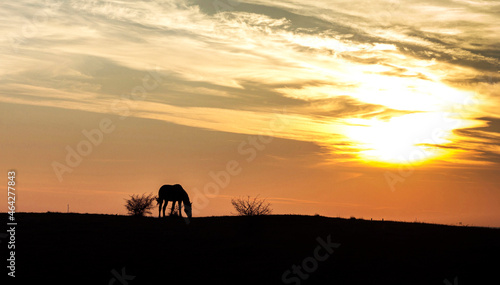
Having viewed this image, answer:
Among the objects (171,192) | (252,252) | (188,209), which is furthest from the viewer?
(171,192)

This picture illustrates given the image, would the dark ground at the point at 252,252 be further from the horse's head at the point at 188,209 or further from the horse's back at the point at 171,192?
the horse's back at the point at 171,192

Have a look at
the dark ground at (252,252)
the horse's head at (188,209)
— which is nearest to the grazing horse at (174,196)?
the horse's head at (188,209)

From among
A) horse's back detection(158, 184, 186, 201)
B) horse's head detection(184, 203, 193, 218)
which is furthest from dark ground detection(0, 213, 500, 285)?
horse's back detection(158, 184, 186, 201)

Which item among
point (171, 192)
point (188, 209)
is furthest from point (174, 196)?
point (188, 209)

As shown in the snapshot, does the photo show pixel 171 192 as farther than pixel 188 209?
Yes

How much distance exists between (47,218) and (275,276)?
21.8 meters

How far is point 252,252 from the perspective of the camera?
27875mm

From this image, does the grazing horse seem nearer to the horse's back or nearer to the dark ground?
the horse's back

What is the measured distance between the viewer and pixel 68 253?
2820 cm

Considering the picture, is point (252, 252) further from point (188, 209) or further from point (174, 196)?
point (174, 196)

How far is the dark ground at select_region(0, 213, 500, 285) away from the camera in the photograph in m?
23.8

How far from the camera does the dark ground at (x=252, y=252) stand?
23758 millimetres

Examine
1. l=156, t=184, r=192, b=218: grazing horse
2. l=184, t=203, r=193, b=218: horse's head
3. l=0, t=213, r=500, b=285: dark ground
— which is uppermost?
l=156, t=184, r=192, b=218: grazing horse

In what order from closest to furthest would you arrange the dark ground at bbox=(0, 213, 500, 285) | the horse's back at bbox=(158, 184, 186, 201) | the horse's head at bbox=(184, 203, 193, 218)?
1. the dark ground at bbox=(0, 213, 500, 285)
2. the horse's head at bbox=(184, 203, 193, 218)
3. the horse's back at bbox=(158, 184, 186, 201)
